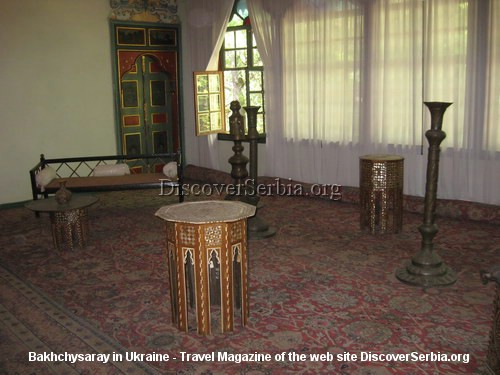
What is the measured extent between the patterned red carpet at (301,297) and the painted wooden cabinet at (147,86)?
9.04 ft

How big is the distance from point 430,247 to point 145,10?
19.8 feet

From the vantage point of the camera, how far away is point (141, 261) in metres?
4.61

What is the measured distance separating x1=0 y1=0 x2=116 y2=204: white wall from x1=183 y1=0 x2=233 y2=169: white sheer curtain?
1.37 metres

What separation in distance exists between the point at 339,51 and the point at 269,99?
128 cm

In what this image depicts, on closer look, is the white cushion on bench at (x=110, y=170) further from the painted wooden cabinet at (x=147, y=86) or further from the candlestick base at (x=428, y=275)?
the candlestick base at (x=428, y=275)

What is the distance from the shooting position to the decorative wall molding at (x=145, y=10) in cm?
787

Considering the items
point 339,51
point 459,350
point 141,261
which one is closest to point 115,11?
point 339,51

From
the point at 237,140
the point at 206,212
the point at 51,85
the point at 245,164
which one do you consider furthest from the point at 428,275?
the point at 51,85

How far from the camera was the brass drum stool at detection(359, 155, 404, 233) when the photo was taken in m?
5.14

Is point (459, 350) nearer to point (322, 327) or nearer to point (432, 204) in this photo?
point (322, 327)

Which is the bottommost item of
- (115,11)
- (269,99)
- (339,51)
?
(269,99)

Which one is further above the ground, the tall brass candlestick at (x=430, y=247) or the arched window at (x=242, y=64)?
the arched window at (x=242, y=64)

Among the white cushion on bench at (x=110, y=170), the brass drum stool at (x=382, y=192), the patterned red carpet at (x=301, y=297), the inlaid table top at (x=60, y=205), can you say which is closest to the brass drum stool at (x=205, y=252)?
the patterned red carpet at (x=301, y=297)

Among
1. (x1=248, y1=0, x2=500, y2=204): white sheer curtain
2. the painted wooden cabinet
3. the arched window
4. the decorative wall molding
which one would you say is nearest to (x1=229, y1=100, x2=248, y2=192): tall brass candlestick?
(x1=248, y1=0, x2=500, y2=204): white sheer curtain
